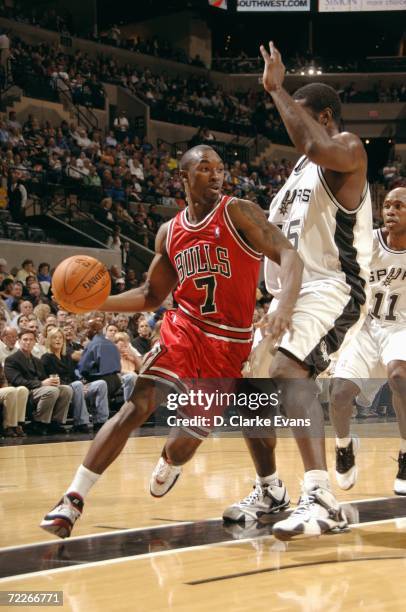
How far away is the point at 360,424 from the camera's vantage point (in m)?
11.0

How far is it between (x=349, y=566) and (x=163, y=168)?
16872 millimetres

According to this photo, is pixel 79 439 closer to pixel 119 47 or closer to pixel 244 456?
pixel 244 456

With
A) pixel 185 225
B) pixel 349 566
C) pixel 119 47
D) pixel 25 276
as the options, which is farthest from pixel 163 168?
pixel 349 566

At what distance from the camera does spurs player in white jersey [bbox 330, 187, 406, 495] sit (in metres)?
5.66

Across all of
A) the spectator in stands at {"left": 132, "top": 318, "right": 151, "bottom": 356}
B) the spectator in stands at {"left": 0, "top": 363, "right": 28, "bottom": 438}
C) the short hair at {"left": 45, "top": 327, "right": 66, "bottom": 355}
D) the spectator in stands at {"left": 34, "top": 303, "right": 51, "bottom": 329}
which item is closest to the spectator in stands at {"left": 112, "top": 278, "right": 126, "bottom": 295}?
the spectator in stands at {"left": 132, "top": 318, "right": 151, "bottom": 356}

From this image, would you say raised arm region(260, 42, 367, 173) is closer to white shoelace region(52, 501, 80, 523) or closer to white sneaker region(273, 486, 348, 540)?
white sneaker region(273, 486, 348, 540)

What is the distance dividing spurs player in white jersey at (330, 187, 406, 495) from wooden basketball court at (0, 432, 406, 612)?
469mm

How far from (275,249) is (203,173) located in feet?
2.17

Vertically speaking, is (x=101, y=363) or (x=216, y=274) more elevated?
(x=216, y=274)

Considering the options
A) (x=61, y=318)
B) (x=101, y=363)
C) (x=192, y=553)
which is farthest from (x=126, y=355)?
(x=192, y=553)

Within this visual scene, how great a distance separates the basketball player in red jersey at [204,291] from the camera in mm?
4367

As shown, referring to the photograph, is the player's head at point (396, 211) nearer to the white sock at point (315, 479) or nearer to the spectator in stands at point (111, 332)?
the white sock at point (315, 479)

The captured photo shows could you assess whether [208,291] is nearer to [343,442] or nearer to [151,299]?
[151,299]

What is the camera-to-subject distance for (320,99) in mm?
4383
